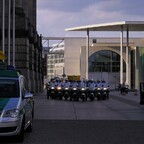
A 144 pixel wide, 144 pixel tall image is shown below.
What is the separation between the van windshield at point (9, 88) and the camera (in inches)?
525

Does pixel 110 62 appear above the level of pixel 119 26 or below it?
below

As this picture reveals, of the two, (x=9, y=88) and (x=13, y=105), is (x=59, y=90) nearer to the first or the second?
(x=9, y=88)

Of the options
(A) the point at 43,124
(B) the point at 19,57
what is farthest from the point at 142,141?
(B) the point at 19,57

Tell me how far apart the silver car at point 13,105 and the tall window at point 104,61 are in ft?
319

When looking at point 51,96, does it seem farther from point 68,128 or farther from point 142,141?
point 142,141

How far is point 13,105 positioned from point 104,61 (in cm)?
10002

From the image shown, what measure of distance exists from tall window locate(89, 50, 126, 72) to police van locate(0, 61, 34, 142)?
97.1m

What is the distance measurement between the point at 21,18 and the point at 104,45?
6421cm

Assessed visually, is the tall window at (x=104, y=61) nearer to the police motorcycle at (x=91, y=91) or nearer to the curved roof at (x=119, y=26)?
the curved roof at (x=119, y=26)

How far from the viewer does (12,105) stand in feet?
40.4

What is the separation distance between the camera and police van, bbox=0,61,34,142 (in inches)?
475

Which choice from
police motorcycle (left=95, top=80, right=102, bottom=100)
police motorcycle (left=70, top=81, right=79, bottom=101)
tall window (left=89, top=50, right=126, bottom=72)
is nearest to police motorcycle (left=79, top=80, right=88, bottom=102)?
police motorcycle (left=70, top=81, right=79, bottom=101)

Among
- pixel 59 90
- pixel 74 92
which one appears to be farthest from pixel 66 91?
pixel 74 92

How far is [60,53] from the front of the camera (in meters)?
137
